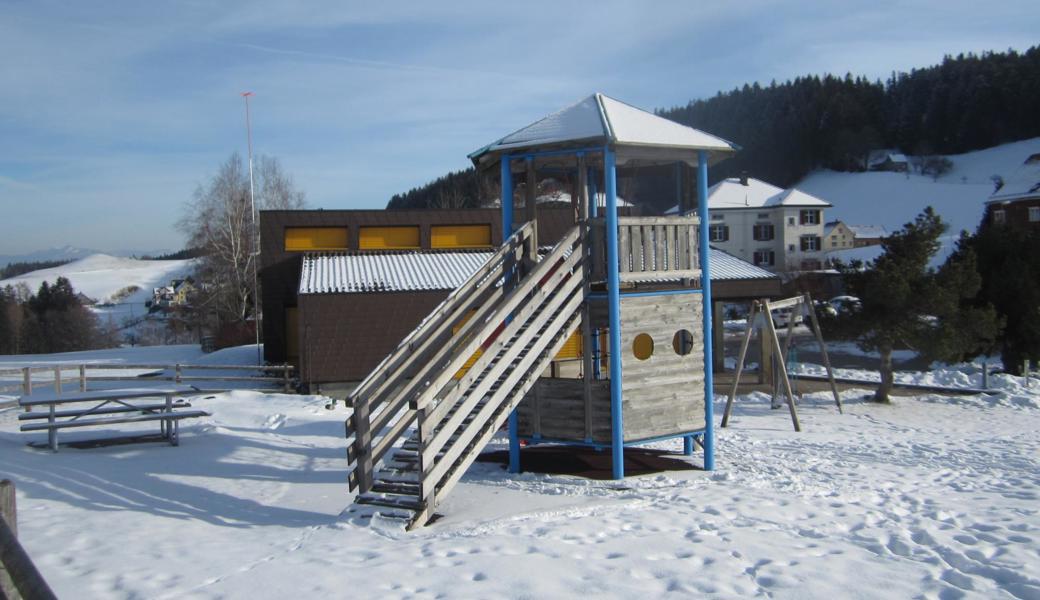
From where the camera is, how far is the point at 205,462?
11008 millimetres

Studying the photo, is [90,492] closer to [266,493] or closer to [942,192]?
[266,493]

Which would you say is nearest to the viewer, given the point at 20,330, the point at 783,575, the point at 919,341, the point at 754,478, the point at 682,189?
the point at 783,575

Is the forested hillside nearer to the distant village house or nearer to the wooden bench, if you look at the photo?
the distant village house

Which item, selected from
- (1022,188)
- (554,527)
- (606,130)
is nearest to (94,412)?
(554,527)

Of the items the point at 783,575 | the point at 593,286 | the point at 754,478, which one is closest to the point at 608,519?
the point at 783,575

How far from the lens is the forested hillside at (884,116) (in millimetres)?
104375

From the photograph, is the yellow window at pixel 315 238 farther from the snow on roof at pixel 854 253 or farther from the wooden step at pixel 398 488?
the snow on roof at pixel 854 253

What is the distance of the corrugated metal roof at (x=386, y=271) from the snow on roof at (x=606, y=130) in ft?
39.9

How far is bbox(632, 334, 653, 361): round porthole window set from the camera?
10.5m

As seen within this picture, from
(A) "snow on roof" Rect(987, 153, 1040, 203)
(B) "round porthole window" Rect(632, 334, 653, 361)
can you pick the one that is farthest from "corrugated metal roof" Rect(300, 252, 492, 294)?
(A) "snow on roof" Rect(987, 153, 1040, 203)

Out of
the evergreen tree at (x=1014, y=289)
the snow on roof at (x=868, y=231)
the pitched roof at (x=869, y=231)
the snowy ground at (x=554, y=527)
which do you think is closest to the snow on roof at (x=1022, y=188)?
the snow on roof at (x=868, y=231)

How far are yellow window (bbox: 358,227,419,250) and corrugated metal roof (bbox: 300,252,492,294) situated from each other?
0.93 meters

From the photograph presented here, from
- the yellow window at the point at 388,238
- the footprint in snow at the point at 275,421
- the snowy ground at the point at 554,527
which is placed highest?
the yellow window at the point at 388,238

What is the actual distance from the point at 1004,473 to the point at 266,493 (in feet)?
29.7
